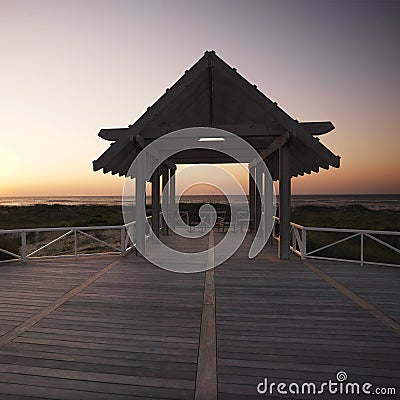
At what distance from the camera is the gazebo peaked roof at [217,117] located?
21.2 ft

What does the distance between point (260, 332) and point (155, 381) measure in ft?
4.16

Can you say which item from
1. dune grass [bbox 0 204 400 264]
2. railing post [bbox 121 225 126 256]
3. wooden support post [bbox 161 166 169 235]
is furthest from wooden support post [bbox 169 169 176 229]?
railing post [bbox 121 225 126 256]

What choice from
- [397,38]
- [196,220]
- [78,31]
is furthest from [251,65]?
[196,220]

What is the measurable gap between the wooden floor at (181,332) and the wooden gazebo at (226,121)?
7.62 ft

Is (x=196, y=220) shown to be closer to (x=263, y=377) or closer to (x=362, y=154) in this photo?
(x=362, y=154)

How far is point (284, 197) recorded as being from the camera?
275 inches

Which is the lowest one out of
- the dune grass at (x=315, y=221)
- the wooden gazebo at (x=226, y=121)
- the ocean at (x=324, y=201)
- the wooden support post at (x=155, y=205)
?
the dune grass at (x=315, y=221)

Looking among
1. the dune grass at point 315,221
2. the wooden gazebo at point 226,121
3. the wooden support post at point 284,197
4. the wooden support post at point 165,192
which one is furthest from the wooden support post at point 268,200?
the wooden support post at point 165,192

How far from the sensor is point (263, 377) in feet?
8.02

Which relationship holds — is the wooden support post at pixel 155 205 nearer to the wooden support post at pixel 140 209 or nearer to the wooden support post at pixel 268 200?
the wooden support post at pixel 140 209

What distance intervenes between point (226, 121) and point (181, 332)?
20.2 feet

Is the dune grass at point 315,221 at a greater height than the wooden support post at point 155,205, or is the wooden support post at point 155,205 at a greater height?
the wooden support post at point 155,205

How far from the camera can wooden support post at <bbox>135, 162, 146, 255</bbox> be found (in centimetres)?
737

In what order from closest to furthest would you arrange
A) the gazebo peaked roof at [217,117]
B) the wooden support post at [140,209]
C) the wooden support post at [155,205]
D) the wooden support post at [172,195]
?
the gazebo peaked roof at [217,117] < the wooden support post at [140,209] < the wooden support post at [155,205] < the wooden support post at [172,195]
